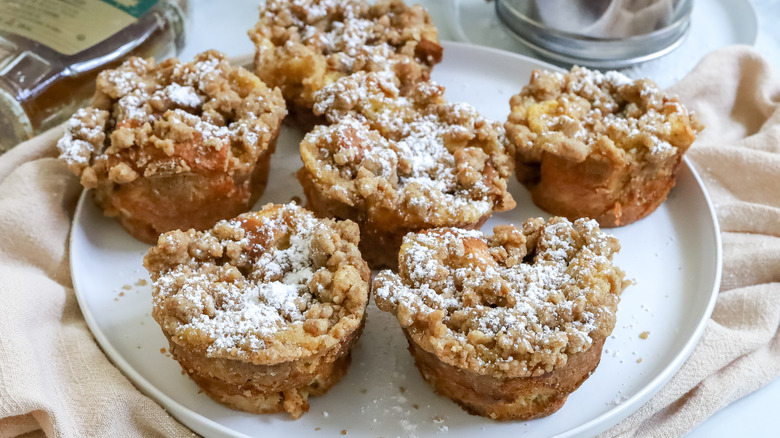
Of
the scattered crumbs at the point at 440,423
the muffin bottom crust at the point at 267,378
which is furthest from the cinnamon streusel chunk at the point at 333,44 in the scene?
the scattered crumbs at the point at 440,423

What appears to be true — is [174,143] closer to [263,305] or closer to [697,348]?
[263,305]

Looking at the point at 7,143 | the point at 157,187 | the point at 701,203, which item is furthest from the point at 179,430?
the point at 701,203

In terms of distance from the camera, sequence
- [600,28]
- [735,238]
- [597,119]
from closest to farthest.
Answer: [597,119]
[735,238]
[600,28]

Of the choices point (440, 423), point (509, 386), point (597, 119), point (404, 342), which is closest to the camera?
point (509, 386)

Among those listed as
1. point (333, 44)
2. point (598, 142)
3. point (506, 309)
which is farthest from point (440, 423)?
point (333, 44)

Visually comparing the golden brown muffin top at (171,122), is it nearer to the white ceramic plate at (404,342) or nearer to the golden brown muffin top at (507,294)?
the white ceramic plate at (404,342)

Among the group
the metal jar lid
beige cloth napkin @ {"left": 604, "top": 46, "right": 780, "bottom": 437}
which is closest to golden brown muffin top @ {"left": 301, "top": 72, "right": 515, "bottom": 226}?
beige cloth napkin @ {"left": 604, "top": 46, "right": 780, "bottom": 437}
